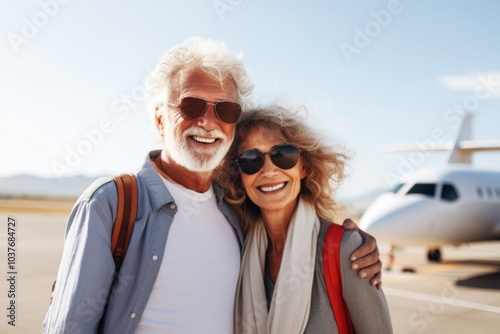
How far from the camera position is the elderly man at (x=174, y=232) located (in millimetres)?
1839

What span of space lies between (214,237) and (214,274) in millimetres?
182

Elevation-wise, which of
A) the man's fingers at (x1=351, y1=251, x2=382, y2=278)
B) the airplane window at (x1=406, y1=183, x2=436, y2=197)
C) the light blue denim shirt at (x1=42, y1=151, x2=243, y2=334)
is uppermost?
the light blue denim shirt at (x1=42, y1=151, x2=243, y2=334)

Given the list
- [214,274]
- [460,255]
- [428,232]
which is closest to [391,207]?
[428,232]

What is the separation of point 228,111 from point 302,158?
1.64ft

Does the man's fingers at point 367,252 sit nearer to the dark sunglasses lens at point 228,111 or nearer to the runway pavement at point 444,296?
the dark sunglasses lens at point 228,111

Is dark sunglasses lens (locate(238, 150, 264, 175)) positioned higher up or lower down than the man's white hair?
lower down

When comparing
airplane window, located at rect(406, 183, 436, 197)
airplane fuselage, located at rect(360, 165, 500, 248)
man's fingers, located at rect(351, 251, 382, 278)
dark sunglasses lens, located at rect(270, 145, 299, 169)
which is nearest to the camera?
man's fingers, located at rect(351, 251, 382, 278)

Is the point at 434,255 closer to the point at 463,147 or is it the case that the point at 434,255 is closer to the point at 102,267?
the point at 463,147

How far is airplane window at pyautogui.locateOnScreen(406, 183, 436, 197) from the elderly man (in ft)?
28.7

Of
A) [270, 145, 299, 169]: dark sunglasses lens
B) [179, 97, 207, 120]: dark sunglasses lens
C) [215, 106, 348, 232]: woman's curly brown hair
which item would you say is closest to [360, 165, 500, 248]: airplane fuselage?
[215, 106, 348, 232]: woman's curly brown hair

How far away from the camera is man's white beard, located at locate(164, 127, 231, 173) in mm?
2301

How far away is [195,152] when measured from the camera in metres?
2.30

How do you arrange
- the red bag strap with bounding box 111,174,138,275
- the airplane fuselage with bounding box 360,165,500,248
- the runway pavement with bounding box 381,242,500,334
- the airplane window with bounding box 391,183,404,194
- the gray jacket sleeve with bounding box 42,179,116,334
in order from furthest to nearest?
the airplane window with bounding box 391,183,404,194 → the airplane fuselage with bounding box 360,165,500,248 → the runway pavement with bounding box 381,242,500,334 → the red bag strap with bounding box 111,174,138,275 → the gray jacket sleeve with bounding box 42,179,116,334

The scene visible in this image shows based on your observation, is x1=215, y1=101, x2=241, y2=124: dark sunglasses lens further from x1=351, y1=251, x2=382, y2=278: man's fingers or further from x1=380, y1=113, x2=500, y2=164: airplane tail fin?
x1=380, y1=113, x2=500, y2=164: airplane tail fin
